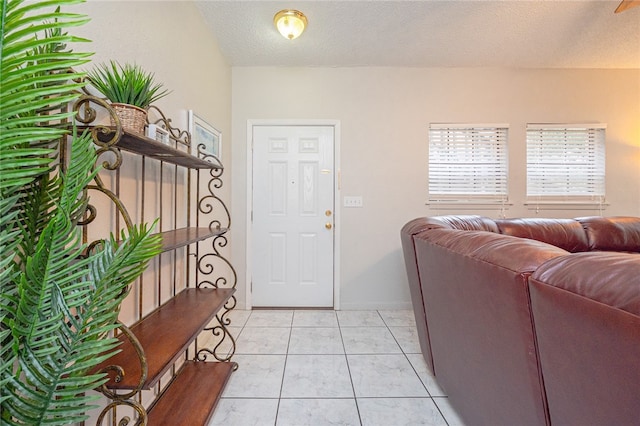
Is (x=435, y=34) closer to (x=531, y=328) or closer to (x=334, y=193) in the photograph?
(x=334, y=193)

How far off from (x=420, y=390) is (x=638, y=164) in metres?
3.50

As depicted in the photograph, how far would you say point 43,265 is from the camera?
0.50 m

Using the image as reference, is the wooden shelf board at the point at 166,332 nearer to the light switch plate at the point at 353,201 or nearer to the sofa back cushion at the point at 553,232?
the light switch plate at the point at 353,201

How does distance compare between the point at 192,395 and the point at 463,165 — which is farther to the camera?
the point at 463,165

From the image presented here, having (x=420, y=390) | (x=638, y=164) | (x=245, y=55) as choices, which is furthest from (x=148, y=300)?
(x=638, y=164)

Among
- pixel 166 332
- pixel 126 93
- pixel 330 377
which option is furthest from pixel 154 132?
pixel 330 377

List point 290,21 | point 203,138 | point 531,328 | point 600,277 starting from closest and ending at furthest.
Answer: point 600,277, point 531,328, point 290,21, point 203,138

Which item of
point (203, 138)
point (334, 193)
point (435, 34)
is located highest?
point (435, 34)

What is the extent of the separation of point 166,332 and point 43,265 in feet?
2.85

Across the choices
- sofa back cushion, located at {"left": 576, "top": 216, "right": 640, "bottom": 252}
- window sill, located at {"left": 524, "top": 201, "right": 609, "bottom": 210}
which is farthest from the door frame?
sofa back cushion, located at {"left": 576, "top": 216, "right": 640, "bottom": 252}

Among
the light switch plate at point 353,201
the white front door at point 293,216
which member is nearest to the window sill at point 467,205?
the light switch plate at point 353,201

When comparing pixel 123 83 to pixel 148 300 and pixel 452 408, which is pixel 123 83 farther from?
pixel 452 408

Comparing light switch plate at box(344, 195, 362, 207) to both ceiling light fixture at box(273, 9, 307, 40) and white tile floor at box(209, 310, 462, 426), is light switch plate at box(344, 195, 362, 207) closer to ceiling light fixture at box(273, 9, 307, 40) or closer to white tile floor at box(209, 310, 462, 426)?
white tile floor at box(209, 310, 462, 426)

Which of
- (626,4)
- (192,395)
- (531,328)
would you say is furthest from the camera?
(626,4)
